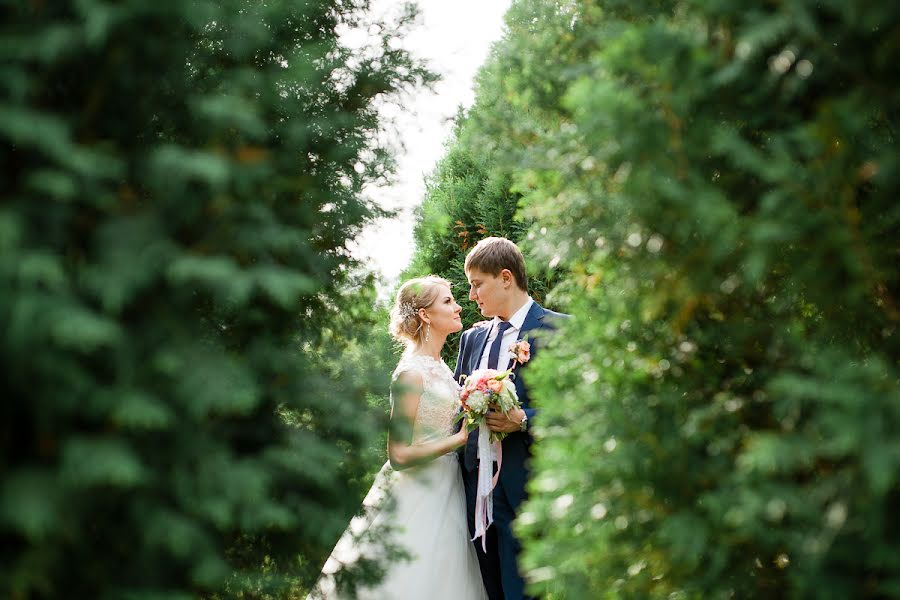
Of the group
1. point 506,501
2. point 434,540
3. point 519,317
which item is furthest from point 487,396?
point 434,540

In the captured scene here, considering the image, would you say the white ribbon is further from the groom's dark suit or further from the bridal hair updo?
the bridal hair updo

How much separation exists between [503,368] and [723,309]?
271cm

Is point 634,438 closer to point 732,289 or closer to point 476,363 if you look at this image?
point 732,289

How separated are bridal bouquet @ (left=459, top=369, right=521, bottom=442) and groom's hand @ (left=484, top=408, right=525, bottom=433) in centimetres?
3

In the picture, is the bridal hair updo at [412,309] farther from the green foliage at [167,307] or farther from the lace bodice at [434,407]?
the green foliage at [167,307]

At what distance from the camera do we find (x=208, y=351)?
210 centimetres

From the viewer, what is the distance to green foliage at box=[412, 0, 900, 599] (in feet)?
5.98

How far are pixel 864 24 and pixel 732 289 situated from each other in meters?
0.84

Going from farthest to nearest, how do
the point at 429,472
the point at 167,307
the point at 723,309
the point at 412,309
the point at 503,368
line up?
1. the point at 412,309
2. the point at 503,368
3. the point at 429,472
4. the point at 723,309
5. the point at 167,307

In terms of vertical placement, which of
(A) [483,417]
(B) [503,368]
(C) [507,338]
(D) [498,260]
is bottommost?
(A) [483,417]

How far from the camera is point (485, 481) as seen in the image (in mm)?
4598

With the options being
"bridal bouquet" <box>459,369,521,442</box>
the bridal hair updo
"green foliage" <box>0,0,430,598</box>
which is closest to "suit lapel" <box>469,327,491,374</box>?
the bridal hair updo

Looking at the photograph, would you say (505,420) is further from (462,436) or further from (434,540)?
(434,540)

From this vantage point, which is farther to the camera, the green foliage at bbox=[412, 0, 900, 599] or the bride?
the bride
